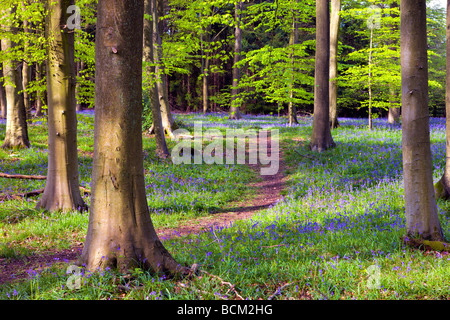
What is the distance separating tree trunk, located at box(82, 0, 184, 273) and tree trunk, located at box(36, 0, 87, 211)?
11.4ft

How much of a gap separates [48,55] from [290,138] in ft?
38.8

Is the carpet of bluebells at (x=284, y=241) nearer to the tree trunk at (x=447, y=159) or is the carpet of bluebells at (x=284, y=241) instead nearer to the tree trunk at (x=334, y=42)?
the tree trunk at (x=447, y=159)

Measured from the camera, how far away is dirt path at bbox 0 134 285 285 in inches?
165

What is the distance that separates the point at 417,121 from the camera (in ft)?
14.4

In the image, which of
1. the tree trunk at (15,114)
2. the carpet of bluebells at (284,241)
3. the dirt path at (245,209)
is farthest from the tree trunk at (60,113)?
the tree trunk at (15,114)

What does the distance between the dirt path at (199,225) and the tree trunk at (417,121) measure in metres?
3.19

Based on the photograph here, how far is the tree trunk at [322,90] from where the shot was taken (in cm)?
1244

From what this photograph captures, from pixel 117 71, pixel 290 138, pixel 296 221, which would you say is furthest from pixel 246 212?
pixel 290 138

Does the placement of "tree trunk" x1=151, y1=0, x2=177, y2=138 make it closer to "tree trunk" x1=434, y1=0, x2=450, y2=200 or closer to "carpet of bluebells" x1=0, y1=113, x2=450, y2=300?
"carpet of bluebells" x1=0, y1=113, x2=450, y2=300

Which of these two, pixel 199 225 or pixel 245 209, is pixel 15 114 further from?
pixel 245 209

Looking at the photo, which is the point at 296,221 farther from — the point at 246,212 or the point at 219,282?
the point at 219,282

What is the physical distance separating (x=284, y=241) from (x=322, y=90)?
919cm

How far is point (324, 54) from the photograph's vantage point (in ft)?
42.3

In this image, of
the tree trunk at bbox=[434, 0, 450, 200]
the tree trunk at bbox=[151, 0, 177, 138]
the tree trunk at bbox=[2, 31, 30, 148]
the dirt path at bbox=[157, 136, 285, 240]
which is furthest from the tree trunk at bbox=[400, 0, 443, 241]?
the tree trunk at bbox=[2, 31, 30, 148]
